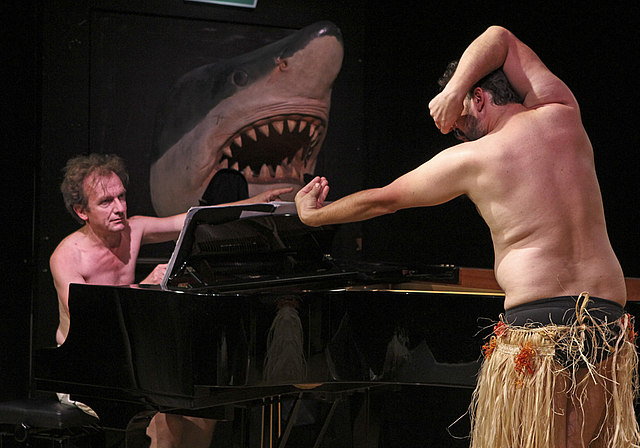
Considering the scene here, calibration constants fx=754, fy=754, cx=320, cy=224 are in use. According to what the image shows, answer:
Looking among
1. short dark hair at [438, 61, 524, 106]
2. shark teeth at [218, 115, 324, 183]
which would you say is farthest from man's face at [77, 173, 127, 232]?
short dark hair at [438, 61, 524, 106]

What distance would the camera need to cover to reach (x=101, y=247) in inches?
129

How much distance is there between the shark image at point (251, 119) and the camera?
410 cm

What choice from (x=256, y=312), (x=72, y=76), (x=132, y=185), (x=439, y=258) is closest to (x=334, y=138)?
(x=439, y=258)

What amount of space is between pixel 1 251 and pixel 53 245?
0.26 metres

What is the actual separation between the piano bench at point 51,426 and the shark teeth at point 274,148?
5.98 feet

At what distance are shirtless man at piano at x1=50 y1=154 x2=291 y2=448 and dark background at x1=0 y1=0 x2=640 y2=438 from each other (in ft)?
1.76

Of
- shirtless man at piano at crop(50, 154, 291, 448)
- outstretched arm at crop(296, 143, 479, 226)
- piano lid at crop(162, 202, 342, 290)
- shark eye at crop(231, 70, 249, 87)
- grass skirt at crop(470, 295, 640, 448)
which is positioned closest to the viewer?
grass skirt at crop(470, 295, 640, 448)

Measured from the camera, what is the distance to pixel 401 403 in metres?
4.12

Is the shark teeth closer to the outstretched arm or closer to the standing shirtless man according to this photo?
the outstretched arm

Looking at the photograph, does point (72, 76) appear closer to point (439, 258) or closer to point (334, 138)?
point (334, 138)

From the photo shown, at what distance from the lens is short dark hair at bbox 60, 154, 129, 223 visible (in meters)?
3.28

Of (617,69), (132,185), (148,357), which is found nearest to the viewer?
(148,357)

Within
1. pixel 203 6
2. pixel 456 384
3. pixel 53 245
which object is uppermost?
pixel 203 6

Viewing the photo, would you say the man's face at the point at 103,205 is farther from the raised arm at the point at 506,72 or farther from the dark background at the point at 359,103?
the raised arm at the point at 506,72
